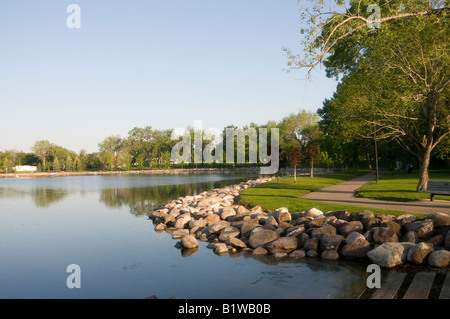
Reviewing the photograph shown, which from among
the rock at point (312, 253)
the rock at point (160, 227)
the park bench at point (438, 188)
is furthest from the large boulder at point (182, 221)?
the park bench at point (438, 188)

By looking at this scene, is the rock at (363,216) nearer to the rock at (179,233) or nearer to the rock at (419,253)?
A: the rock at (419,253)

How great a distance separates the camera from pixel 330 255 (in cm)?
882

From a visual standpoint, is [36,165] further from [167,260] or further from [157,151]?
[167,260]

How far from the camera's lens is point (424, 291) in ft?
20.0

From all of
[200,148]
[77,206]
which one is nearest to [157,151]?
[200,148]

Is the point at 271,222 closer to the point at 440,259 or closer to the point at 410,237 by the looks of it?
the point at 410,237

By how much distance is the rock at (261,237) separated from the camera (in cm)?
1012

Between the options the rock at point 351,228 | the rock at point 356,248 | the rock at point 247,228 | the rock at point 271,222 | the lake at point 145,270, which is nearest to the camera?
the lake at point 145,270

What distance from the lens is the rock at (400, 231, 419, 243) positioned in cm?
873

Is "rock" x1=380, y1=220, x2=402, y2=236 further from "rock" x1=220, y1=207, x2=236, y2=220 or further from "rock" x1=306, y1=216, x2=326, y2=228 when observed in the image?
"rock" x1=220, y1=207, x2=236, y2=220

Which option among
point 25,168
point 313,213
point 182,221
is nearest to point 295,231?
point 313,213

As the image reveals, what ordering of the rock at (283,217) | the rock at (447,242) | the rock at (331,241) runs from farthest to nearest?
the rock at (283,217) < the rock at (331,241) < the rock at (447,242)

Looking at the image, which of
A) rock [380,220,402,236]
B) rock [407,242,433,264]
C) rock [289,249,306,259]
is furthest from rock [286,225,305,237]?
rock [407,242,433,264]

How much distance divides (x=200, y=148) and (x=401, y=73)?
73110 millimetres
